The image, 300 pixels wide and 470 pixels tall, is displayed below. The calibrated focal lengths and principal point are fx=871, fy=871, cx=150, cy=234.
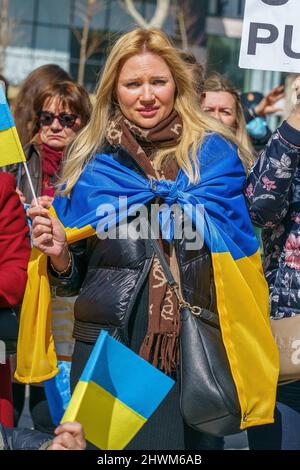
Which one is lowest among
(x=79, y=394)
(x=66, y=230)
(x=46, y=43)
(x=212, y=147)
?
(x=79, y=394)

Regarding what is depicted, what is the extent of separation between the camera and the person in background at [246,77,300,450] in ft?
10.4

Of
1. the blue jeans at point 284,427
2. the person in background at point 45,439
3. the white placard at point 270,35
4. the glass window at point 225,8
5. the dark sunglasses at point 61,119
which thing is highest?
the glass window at point 225,8

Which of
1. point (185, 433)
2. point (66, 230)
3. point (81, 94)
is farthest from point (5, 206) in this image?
point (81, 94)

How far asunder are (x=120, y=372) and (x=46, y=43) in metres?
24.6

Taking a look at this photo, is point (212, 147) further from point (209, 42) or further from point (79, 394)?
point (209, 42)

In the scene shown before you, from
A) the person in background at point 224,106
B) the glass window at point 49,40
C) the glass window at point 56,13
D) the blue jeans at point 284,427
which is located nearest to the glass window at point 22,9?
the glass window at point 56,13

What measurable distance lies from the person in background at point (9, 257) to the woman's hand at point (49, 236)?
0.22 meters

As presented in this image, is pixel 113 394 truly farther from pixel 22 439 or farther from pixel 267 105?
pixel 267 105

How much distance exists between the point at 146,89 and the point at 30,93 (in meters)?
1.83

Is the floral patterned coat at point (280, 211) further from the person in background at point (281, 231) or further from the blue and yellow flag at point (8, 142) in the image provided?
the blue and yellow flag at point (8, 142)

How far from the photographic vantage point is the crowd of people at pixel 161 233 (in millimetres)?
3182

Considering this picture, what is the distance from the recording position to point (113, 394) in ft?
8.64

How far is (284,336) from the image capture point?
332cm

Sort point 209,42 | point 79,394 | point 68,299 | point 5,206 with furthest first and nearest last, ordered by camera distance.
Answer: point 209,42
point 68,299
point 5,206
point 79,394
